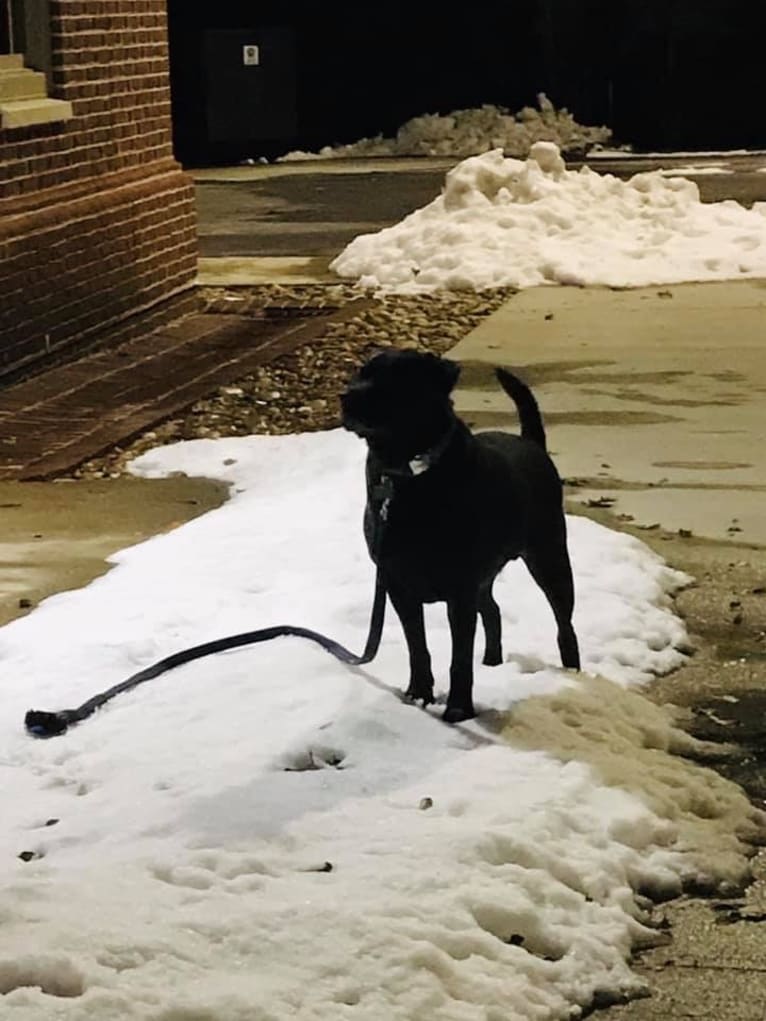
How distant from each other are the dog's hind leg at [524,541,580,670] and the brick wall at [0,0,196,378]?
17.7ft

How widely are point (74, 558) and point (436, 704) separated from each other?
2330 millimetres

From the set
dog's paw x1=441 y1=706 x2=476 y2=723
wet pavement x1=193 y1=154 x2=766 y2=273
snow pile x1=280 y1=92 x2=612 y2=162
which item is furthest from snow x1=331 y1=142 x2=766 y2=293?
snow pile x1=280 y1=92 x2=612 y2=162

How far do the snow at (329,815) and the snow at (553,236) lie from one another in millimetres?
7374

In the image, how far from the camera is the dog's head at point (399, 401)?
4176mm

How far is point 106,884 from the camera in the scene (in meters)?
3.68

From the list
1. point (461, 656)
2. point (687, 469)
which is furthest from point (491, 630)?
point (687, 469)

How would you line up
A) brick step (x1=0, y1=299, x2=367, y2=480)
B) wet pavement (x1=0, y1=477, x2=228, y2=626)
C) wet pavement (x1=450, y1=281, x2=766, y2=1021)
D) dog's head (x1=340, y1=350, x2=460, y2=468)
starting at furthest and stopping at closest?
brick step (x1=0, y1=299, x2=367, y2=480)
wet pavement (x1=0, y1=477, x2=228, y2=626)
dog's head (x1=340, y1=350, x2=460, y2=468)
wet pavement (x1=450, y1=281, x2=766, y2=1021)

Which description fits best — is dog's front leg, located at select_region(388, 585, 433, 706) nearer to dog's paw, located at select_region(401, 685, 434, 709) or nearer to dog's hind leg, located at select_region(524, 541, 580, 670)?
dog's paw, located at select_region(401, 685, 434, 709)

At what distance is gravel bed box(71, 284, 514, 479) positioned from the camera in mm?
8898

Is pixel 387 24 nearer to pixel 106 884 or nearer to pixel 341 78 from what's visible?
pixel 341 78

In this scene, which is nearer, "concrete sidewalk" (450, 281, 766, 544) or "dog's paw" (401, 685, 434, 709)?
"dog's paw" (401, 685, 434, 709)

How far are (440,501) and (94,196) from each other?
23.3 ft

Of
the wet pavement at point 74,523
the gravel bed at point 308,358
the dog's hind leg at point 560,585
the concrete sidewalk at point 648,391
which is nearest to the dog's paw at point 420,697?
the dog's hind leg at point 560,585

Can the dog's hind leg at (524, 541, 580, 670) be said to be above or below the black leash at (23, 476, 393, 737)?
above
